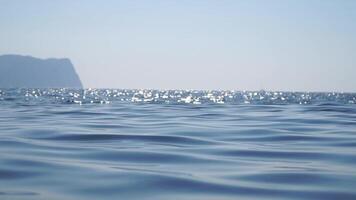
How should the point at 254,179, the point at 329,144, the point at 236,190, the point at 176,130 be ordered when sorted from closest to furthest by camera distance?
the point at 236,190, the point at 254,179, the point at 329,144, the point at 176,130

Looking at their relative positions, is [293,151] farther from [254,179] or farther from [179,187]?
[179,187]

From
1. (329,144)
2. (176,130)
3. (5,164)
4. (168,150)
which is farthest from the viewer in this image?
(176,130)

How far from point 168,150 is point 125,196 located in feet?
9.42

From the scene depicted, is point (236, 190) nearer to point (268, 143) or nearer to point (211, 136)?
point (268, 143)

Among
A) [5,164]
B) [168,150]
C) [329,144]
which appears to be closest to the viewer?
[5,164]

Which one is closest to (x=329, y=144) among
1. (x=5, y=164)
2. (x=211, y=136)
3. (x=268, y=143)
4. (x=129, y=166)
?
(x=268, y=143)

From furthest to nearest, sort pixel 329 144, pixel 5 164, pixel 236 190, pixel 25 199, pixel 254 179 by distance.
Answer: pixel 329 144, pixel 5 164, pixel 254 179, pixel 236 190, pixel 25 199

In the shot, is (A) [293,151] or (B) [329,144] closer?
(A) [293,151]

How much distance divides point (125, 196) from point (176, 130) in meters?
6.06

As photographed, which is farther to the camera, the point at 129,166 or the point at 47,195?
the point at 129,166

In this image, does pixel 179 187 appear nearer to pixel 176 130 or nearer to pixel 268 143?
pixel 268 143

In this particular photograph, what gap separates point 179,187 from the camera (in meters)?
4.28

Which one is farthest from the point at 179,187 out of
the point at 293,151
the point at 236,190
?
the point at 293,151

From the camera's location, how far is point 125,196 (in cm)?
388
